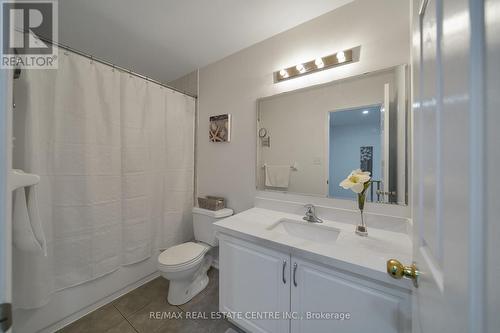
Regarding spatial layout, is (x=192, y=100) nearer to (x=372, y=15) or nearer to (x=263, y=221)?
(x=263, y=221)

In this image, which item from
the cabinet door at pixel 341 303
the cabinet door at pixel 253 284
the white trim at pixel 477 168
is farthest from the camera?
the cabinet door at pixel 253 284

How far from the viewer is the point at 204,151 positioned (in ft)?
7.17

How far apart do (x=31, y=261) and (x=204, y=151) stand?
1567 millimetres

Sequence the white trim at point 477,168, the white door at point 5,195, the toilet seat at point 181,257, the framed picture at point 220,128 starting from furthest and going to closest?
the framed picture at point 220,128 < the toilet seat at point 181,257 < the white door at point 5,195 < the white trim at point 477,168

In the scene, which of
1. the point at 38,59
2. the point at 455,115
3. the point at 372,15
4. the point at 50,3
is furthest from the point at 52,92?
the point at 372,15

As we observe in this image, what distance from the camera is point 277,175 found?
1.64m

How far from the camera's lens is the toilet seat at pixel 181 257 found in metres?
1.43

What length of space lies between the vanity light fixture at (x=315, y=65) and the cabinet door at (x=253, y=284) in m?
1.39

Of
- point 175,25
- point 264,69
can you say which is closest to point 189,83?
point 175,25

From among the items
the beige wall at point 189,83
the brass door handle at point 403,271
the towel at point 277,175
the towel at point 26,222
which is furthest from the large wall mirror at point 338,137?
the towel at point 26,222

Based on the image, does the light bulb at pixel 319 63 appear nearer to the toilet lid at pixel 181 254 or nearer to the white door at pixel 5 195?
the white door at pixel 5 195

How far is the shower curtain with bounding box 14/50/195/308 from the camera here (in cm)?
116

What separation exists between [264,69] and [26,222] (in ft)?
6.37

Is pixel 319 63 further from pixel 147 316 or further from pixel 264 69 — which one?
pixel 147 316
